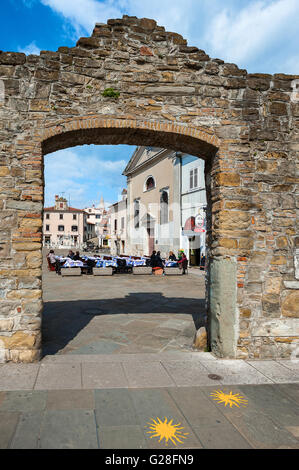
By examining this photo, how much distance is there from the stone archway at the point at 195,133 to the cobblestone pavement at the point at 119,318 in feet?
3.90

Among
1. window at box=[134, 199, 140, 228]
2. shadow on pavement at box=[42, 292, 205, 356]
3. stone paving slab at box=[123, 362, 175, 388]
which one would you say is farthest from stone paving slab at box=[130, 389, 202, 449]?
window at box=[134, 199, 140, 228]

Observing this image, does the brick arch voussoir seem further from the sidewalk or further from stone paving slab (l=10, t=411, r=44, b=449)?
stone paving slab (l=10, t=411, r=44, b=449)

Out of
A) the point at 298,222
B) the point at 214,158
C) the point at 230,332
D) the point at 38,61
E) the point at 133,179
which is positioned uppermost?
the point at 133,179

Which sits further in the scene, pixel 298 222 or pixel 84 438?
pixel 298 222

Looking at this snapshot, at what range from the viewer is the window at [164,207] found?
79.8 ft

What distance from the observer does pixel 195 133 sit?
510cm

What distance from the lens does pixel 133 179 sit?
31062mm

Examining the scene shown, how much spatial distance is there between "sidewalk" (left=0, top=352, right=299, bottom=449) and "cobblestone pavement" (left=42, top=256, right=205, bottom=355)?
0.70m

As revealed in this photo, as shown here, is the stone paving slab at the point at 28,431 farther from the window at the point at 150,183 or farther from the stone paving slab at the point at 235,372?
the window at the point at 150,183

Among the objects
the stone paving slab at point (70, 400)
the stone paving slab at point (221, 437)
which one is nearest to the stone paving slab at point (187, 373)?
the stone paving slab at point (221, 437)

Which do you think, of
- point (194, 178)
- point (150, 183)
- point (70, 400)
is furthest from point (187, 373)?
point (150, 183)

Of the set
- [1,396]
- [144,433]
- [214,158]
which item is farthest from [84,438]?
[214,158]
